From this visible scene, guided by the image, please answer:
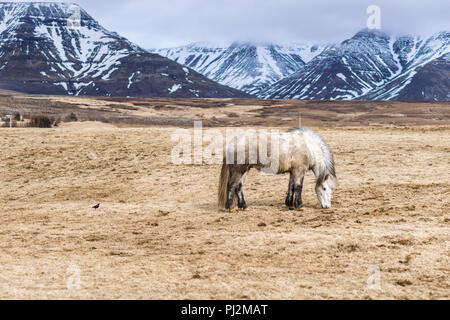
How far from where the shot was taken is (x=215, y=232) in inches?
517

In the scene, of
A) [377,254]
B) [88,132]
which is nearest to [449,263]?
[377,254]

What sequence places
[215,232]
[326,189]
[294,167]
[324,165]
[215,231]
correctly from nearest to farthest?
[215,232], [215,231], [294,167], [324,165], [326,189]

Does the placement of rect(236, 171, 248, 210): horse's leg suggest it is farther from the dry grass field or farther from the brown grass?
the brown grass

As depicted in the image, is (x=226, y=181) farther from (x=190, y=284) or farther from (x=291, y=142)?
(x=190, y=284)

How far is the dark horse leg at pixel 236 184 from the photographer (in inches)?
588

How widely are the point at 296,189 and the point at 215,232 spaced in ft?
11.8

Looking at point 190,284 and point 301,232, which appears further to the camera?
point 301,232

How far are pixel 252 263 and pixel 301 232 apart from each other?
2790 mm

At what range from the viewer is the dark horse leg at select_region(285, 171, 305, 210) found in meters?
15.1

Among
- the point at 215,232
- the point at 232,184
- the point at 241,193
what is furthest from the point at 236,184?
the point at 215,232

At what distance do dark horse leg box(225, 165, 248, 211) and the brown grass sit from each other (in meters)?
0.46

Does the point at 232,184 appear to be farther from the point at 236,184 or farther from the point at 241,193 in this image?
the point at 241,193
